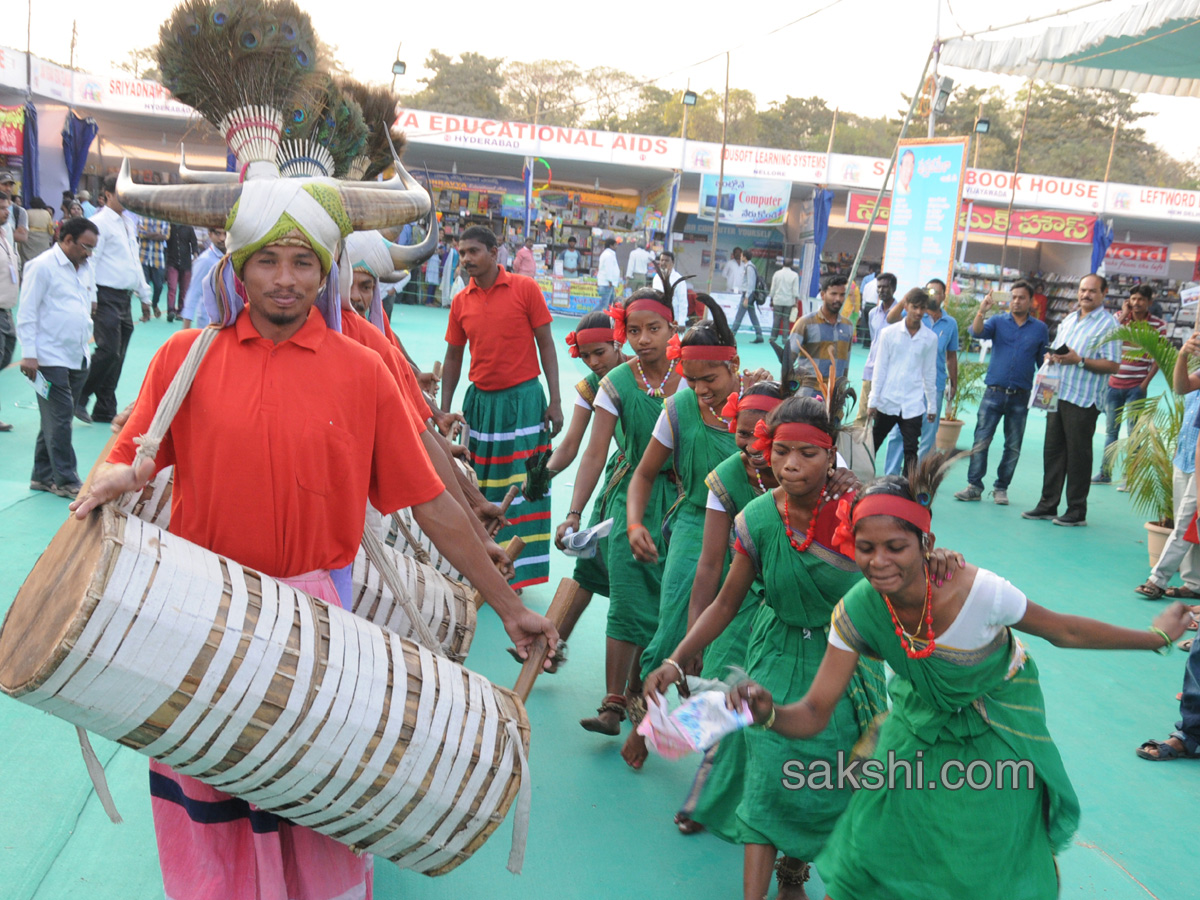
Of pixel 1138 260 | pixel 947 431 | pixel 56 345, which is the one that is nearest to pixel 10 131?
pixel 56 345

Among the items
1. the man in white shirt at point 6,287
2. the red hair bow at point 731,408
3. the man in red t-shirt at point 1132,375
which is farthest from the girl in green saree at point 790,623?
the man in white shirt at point 6,287

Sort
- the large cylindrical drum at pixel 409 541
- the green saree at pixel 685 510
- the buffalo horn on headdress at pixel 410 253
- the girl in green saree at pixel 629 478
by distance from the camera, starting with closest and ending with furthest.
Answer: the large cylindrical drum at pixel 409 541
the green saree at pixel 685 510
the girl in green saree at pixel 629 478
the buffalo horn on headdress at pixel 410 253

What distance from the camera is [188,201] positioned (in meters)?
2.19

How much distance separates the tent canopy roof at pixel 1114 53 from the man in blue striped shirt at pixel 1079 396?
5.89 feet

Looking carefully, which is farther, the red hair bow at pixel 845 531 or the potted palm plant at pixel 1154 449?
the potted palm plant at pixel 1154 449

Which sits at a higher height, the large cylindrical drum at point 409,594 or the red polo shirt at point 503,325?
the red polo shirt at point 503,325

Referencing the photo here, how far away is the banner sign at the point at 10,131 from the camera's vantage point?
20141 millimetres

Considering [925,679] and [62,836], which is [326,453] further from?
[62,836]

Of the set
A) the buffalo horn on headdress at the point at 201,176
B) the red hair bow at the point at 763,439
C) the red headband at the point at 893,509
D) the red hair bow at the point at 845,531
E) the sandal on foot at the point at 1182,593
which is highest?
the buffalo horn on headdress at the point at 201,176

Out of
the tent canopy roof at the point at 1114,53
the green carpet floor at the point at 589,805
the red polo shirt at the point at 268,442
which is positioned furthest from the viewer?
the tent canopy roof at the point at 1114,53

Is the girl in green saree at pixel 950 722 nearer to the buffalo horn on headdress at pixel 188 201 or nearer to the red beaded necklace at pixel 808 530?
the red beaded necklace at pixel 808 530

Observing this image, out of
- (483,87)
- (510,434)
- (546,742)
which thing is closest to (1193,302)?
(510,434)

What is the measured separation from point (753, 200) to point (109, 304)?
17.3 meters

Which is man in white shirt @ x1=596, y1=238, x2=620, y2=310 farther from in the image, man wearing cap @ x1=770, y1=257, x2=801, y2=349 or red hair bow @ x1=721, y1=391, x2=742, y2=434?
red hair bow @ x1=721, y1=391, x2=742, y2=434
